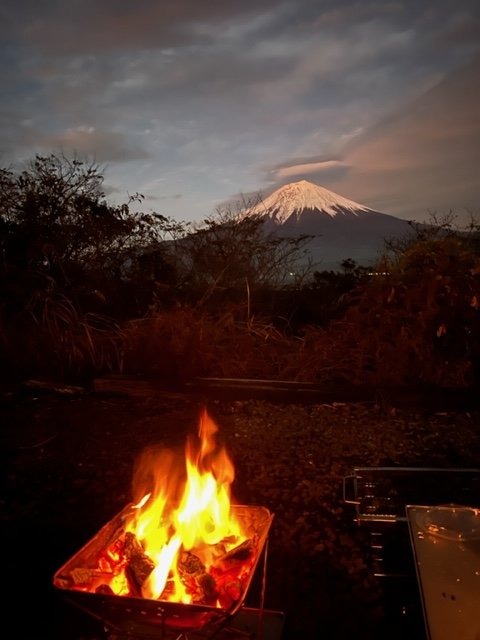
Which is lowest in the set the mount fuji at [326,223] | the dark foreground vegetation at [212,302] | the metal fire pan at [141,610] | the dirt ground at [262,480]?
the dirt ground at [262,480]

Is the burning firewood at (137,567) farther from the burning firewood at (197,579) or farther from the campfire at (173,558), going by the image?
the burning firewood at (197,579)

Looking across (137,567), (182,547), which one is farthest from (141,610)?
(182,547)

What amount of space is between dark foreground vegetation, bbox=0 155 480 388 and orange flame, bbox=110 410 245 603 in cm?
291

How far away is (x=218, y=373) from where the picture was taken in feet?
18.8

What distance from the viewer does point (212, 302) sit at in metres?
8.77

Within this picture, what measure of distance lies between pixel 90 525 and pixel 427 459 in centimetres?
259

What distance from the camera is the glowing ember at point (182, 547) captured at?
188cm

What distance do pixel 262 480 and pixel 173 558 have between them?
1.72 meters

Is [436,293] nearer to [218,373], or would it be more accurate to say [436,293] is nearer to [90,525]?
[218,373]

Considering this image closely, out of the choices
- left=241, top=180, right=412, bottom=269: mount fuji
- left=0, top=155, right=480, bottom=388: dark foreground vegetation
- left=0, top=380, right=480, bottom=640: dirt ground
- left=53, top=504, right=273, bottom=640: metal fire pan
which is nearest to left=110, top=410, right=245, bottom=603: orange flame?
left=53, top=504, right=273, bottom=640: metal fire pan

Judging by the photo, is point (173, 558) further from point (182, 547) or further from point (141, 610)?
point (141, 610)

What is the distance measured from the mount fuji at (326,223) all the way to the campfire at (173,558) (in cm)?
729

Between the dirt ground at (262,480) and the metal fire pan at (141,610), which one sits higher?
the metal fire pan at (141,610)

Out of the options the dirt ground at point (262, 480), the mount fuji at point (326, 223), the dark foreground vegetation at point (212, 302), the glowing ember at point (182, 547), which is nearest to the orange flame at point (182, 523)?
the glowing ember at point (182, 547)
